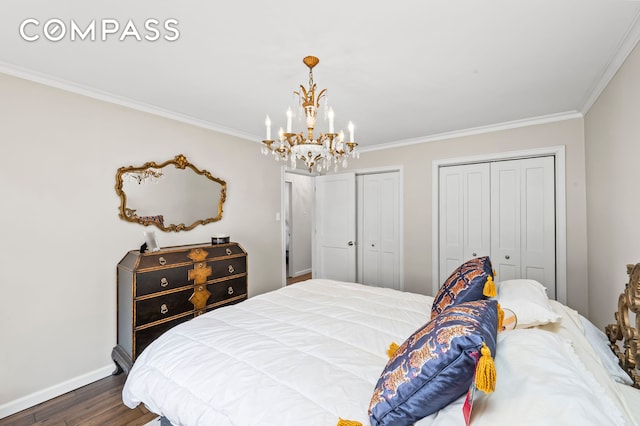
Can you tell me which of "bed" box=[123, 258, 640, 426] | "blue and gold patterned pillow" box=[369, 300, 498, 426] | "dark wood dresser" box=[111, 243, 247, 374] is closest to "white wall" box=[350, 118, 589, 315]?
"bed" box=[123, 258, 640, 426]

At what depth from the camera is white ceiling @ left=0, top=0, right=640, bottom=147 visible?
1.50 meters

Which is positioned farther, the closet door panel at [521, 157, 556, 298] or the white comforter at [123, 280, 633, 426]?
the closet door panel at [521, 157, 556, 298]

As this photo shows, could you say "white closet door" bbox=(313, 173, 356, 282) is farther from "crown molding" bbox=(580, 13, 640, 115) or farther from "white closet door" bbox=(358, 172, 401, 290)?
"crown molding" bbox=(580, 13, 640, 115)

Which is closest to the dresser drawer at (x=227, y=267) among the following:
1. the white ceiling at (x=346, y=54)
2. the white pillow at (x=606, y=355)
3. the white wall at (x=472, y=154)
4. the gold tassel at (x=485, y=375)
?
the white ceiling at (x=346, y=54)

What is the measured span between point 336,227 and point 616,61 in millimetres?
3422

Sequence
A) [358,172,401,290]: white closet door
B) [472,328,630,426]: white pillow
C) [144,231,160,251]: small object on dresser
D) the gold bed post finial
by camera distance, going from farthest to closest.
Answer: [358,172,401,290]: white closet door
[144,231,160,251]: small object on dresser
the gold bed post finial
[472,328,630,426]: white pillow

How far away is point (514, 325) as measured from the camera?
1469 mm

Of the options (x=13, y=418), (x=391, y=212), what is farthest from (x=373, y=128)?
(x=13, y=418)

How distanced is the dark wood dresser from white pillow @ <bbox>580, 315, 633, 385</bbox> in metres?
2.85

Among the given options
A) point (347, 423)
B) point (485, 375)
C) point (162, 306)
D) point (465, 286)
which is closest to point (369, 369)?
point (347, 423)

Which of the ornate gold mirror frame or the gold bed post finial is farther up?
the gold bed post finial

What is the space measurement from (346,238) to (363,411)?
3449 millimetres

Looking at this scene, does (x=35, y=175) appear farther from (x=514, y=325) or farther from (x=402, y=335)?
(x=514, y=325)

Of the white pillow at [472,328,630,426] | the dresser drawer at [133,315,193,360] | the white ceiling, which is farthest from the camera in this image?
the dresser drawer at [133,315,193,360]
